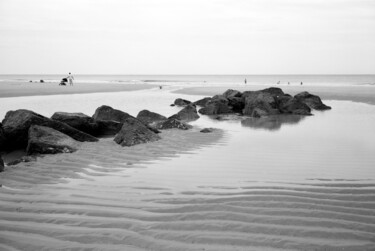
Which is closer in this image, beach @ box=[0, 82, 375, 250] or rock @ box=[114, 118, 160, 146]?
beach @ box=[0, 82, 375, 250]

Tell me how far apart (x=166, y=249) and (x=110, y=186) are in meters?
2.09

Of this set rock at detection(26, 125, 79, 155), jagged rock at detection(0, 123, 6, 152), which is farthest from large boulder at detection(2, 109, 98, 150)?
rock at detection(26, 125, 79, 155)

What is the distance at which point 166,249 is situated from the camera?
3027mm

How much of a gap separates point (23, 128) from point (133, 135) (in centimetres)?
243

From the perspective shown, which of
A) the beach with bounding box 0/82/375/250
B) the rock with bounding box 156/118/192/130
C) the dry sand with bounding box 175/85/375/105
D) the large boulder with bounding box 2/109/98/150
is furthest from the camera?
the dry sand with bounding box 175/85/375/105

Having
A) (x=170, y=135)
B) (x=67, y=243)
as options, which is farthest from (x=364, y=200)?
(x=170, y=135)

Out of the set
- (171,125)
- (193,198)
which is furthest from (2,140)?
(193,198)

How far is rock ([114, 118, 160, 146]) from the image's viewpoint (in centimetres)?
799

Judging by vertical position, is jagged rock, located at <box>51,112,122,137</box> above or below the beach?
above

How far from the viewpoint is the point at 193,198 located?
432cm

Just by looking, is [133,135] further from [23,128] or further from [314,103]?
[314,103]

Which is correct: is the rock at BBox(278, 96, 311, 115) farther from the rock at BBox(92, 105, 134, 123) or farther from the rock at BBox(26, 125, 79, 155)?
the rock at BBox(26, 125, 79, 155)

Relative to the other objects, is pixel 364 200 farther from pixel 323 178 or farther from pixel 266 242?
pixel 266 242

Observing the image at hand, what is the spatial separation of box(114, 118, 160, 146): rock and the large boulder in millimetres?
809
